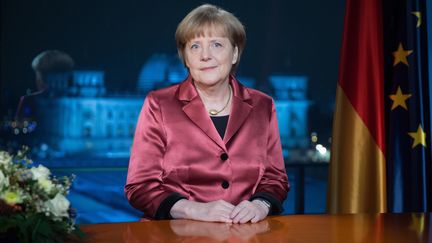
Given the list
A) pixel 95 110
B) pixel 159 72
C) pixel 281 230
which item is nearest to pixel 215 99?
pixel 281 230

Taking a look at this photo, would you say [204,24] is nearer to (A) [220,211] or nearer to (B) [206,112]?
(B) [206,112]

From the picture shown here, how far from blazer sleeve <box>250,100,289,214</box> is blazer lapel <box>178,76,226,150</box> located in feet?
0.66

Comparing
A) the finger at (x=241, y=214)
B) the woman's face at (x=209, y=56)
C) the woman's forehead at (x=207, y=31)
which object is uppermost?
the woman's forehead at (x=207, y=31)

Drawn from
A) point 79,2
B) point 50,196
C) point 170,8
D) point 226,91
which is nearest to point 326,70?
point 170,8

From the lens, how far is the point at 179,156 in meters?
2.29

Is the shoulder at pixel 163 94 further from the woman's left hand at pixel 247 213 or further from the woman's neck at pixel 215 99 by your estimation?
the woman's left hand at pixel 247 213

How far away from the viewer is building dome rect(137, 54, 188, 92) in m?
4.71

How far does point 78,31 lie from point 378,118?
7.65 ft

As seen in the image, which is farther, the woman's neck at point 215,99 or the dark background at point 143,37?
the dark background at point 143,37

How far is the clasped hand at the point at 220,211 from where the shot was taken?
2043 mm

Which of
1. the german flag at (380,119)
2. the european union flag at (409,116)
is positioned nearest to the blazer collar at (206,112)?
the german flag at (380,119)

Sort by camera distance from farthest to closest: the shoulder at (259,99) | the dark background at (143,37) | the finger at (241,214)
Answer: the dark background at (143,37) < the shoulder at (259,99) < the finger at (241,214)

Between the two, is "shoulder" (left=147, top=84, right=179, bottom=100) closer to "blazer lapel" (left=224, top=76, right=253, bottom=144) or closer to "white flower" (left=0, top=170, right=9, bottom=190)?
"blazer lapel" (left=224, top=76, right=253, bottom=144)

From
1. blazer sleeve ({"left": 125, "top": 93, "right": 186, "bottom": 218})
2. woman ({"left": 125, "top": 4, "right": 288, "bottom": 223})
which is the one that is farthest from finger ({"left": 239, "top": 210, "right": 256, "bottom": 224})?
blazer sleeve ({"left": 125, "top": 93, "right": 186, "bottom": 218})
